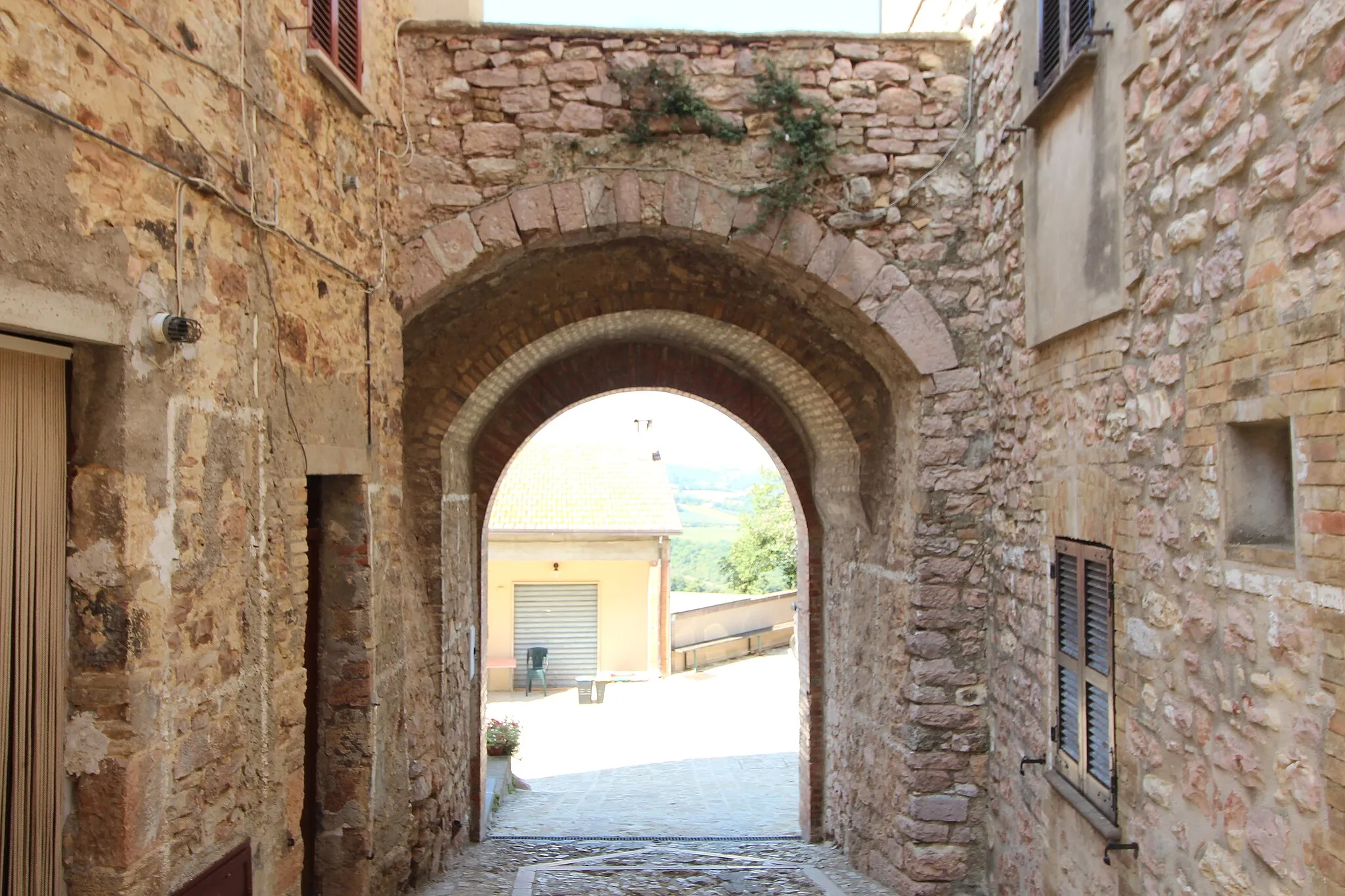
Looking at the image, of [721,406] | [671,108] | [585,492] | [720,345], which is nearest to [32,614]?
[671,108]

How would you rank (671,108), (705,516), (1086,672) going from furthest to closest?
(705,516), (671,108), (1086,672)

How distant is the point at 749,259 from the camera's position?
5.71m

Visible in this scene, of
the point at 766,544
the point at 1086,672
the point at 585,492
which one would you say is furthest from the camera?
the point at 766,544

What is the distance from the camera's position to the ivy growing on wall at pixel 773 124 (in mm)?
5422

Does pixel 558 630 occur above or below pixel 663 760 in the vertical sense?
above

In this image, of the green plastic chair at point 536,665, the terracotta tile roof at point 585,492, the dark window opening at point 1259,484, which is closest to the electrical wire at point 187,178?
the dark window opening at point 1259,484

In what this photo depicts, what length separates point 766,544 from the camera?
33.3m

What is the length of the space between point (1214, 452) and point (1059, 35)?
2117mm

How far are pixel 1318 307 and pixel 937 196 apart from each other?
3.09 m

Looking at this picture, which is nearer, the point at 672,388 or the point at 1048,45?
the point at 1048,45

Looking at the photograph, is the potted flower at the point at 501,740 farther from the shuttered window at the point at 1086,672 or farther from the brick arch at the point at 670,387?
the shuttered window at the point at 1086,672

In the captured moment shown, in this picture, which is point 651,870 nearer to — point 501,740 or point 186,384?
point 501,740

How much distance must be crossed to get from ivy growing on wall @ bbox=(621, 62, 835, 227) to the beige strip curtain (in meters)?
3.47

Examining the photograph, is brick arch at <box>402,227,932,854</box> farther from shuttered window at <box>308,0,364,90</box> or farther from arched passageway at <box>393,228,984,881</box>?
shuttered window at <box>308,0,364,90</box>
